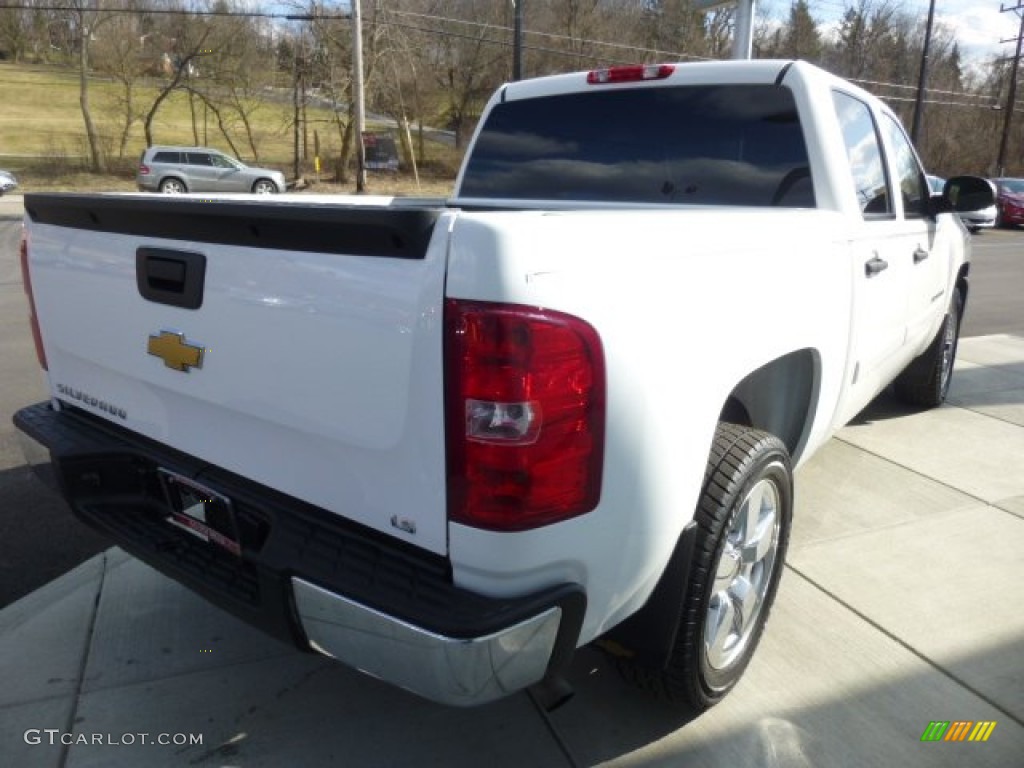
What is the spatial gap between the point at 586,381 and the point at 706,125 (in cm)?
216

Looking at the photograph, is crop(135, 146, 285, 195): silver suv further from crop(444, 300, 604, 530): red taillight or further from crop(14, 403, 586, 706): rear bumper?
crop(444, 300, 604, 530): red taillight

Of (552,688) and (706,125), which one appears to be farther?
(706,125)

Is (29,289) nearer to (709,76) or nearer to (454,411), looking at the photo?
(454,411)

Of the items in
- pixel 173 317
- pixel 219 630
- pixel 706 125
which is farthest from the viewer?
pixel 706 125

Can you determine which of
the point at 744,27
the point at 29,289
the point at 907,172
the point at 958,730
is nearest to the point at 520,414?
the point at 958,730

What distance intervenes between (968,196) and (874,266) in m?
1.60

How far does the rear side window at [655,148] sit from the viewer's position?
10.8ft

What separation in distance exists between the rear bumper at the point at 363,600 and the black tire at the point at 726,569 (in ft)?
1.74

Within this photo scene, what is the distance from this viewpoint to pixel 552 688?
1.91 meters

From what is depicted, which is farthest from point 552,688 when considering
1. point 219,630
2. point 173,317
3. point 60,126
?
point 60,126

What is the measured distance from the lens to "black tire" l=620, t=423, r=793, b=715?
219cm

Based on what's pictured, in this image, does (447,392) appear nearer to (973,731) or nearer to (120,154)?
(973,731)

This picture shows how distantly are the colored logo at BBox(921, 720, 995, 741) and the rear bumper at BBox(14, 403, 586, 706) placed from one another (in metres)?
1.39

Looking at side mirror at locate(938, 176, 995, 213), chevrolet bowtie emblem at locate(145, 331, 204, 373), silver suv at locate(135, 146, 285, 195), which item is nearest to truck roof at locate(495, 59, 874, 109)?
side mirror at locate(938, 176, 995, 213)
